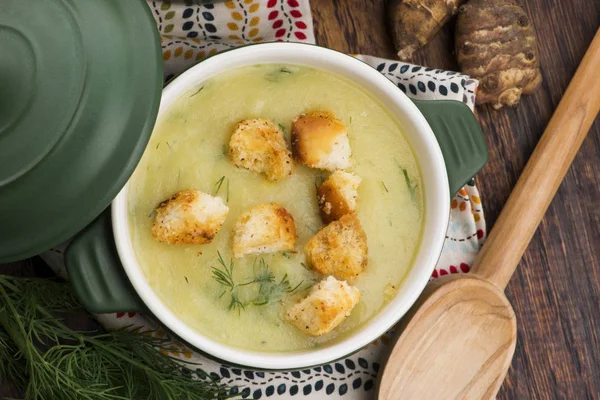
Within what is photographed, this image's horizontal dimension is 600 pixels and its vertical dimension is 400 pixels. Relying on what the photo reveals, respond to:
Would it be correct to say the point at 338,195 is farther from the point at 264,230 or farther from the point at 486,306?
the point at 486,306

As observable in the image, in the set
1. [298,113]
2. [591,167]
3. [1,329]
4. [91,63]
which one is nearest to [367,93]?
[298,113]

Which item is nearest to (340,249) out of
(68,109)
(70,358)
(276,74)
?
(276,74)

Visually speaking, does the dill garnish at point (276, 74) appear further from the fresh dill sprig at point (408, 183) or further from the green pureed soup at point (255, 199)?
the fresh dill sprig at point (408, 183)

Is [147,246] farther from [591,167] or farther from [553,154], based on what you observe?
[591,167]

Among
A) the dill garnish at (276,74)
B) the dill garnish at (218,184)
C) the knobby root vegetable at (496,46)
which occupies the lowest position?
the dill garnish at (218,184)

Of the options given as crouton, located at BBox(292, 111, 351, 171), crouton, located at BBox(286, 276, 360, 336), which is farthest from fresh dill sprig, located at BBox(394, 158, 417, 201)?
crouton, located at BBox(286, 276, 360, 336)

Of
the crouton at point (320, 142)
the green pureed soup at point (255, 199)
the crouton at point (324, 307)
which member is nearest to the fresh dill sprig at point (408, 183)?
the green pureed soup at point (255, 199)
